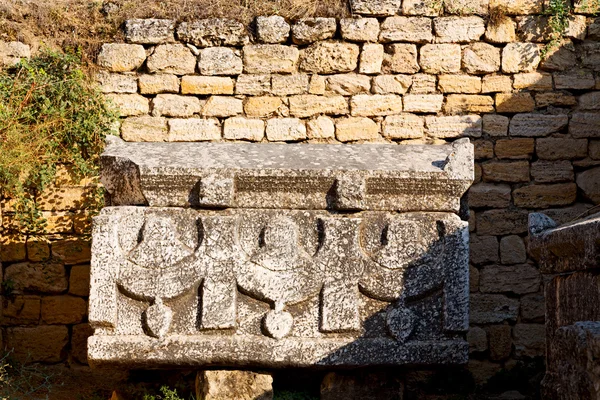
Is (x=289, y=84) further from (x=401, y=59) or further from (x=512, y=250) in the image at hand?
(x=512, y=250)

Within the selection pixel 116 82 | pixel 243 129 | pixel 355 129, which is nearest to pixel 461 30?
pixel 355 129

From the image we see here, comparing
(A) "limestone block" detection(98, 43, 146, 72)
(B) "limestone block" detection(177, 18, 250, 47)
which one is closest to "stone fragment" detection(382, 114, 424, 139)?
(B) "limestone block" detection(177, 18, 250, 47)

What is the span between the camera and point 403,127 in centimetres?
589

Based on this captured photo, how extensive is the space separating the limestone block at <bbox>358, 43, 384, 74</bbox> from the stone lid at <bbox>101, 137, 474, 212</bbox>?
1.85 meters

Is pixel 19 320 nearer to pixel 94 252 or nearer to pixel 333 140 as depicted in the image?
pixel 94 252

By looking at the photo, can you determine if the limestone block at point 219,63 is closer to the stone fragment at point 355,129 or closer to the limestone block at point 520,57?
the stone fragment at point 355,129

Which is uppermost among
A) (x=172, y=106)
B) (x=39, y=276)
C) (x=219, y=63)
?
(x=219, y=63)

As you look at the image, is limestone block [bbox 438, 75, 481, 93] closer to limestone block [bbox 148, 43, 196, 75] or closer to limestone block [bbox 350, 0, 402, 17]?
limestone block [bbox 350, 0, 402, 17]

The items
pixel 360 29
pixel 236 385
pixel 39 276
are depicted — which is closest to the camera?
pixel 236 385

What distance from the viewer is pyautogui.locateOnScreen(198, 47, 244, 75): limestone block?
585cm

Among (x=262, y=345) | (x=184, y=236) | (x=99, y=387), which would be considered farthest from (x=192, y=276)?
(x=99, y=387)

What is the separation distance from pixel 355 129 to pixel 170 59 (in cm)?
139

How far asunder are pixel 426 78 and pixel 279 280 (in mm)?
2524

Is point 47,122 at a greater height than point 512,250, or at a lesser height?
greater
